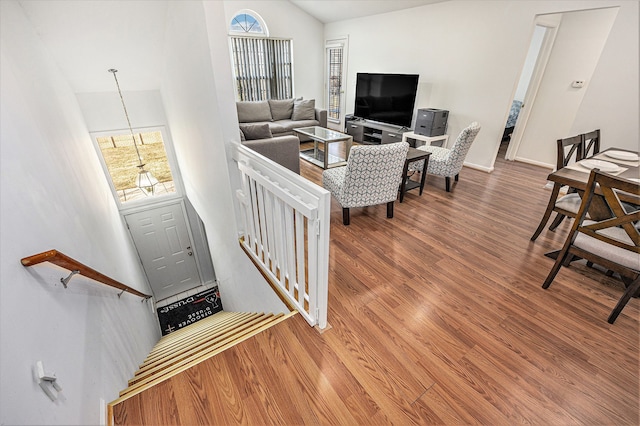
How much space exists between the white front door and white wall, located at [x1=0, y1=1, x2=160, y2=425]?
1.64 meters

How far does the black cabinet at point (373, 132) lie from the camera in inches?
203

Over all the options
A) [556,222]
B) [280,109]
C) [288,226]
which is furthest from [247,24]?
[556,222]

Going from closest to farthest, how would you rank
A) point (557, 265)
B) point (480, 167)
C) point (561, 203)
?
point (557, 265) < point (561, 203) < point (480, 167)

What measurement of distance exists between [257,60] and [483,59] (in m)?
4.74

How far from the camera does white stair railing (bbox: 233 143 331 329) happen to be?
4.47 feet

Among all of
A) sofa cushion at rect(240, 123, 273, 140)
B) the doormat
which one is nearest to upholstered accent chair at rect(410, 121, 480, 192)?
sofa cushion at rect(240, 123, 273, 140)

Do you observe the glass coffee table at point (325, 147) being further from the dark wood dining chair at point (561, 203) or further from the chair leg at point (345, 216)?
the dark wood dining chair at point (561, 203)

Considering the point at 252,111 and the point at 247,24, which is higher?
the point at 247,24

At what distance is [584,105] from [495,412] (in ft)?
12.9

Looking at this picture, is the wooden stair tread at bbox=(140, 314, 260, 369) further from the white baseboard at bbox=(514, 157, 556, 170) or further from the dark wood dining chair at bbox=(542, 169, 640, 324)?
the white baseboard at bbox=(514, 157, 556, 170)

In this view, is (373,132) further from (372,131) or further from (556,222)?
(556,222)

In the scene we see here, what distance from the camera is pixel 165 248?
485cm

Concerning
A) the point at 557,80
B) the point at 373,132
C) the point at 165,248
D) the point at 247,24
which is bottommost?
the point at 165,248

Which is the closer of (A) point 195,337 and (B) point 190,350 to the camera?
(B) point 190,350
